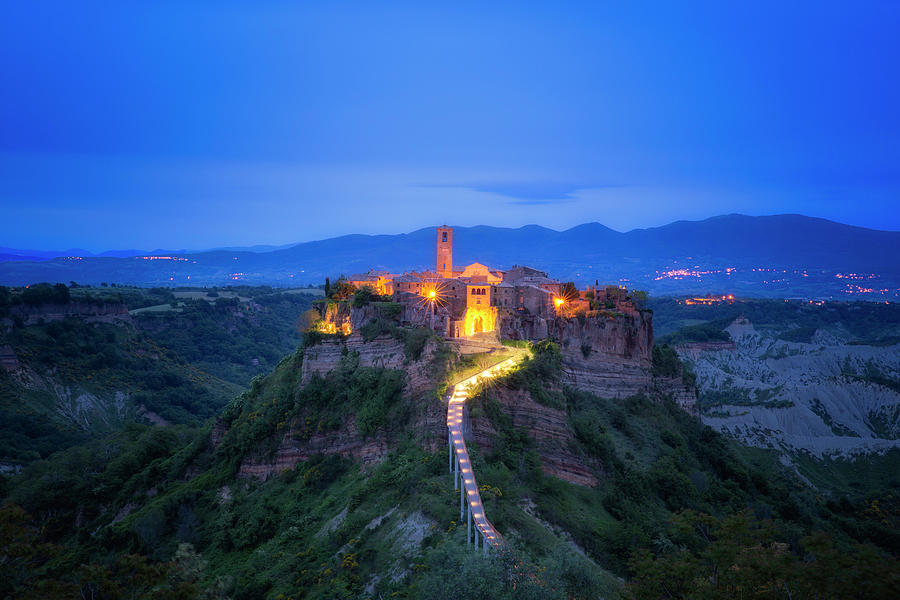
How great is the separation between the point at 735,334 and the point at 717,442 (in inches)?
3157

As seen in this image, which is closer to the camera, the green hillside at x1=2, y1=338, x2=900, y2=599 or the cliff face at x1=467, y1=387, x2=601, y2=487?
the green hillside at x1=2, y1=338, x2=900, y2=599

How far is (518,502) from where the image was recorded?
25.3 metres

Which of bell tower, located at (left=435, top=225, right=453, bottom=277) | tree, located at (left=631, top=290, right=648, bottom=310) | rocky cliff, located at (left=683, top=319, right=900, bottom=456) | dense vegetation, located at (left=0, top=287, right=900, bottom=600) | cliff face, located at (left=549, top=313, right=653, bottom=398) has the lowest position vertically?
rocky cliff, located at (left=683, top=319, right=900, bottom=456)

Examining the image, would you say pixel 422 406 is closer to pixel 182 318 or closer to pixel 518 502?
pixel 518 502

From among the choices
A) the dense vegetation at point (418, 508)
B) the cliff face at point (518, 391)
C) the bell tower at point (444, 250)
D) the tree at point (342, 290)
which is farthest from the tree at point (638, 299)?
the tree at point (342, 290)

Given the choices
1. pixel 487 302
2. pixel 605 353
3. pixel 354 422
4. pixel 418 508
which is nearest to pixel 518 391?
pixel 354 422

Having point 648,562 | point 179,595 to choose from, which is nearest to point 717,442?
point 648,562

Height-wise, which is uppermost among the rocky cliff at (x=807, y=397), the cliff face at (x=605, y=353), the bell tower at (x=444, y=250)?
the bell tower at (x=444, y=250)

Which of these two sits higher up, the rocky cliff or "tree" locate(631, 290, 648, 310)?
"tree" locate(631, 290, 648, 310)

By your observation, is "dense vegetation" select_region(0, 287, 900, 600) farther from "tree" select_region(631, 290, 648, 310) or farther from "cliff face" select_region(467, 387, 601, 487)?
"tree" select_region(631, 290, 648, 310)

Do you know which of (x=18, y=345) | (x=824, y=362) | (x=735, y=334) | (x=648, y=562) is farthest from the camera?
(x=735, y=334)

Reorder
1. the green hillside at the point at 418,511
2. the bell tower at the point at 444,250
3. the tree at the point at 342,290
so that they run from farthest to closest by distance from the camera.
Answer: the bell tower at the point at 444,250
the tree at the point at 342,290
the green hillside at the point at 418,511

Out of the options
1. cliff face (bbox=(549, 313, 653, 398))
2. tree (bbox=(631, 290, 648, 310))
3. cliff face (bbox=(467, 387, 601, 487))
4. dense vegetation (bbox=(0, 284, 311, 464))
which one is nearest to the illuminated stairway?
cliff face (bbox=(467, 387, 601, 487))

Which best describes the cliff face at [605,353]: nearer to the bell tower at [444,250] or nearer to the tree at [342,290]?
the bell tower at [444,250]
